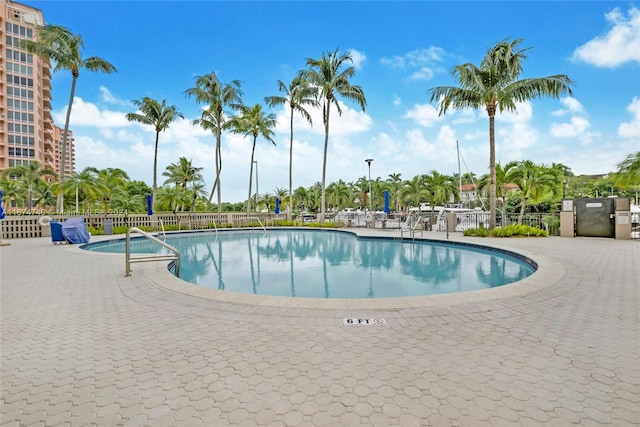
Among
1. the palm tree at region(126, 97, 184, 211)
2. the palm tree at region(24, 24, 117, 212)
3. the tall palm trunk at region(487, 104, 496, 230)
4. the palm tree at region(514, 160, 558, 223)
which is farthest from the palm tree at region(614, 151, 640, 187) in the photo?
the palm tree at region(24, 24, 117, 212)

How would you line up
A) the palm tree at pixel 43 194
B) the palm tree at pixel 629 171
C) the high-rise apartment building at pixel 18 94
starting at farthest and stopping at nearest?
the high-rise apartment building at pixel 18 94 < the palm tree at pixel 43 194 < the palm tree at pixel 629 171

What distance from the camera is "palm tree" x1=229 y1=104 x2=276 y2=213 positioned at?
26.0m

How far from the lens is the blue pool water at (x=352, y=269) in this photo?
675 cm

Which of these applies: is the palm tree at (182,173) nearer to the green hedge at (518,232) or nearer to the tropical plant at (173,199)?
the tropical plant at (173,199)

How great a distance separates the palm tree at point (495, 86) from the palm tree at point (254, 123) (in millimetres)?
15738

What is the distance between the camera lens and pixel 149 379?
245 centimetres

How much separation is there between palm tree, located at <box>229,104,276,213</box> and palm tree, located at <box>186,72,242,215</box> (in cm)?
88

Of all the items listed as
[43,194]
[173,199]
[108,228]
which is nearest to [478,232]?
[108,228]

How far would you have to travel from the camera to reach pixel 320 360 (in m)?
2.72

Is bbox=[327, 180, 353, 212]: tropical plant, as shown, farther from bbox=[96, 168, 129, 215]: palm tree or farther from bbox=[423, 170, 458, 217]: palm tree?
bbox=[96, 168, 129, 215]: palm tree

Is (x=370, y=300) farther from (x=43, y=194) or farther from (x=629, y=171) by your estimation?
(x=43, y=194)

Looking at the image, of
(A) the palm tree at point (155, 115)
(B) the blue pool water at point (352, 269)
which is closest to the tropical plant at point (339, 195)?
(A) the palm tree at point (155, 115)

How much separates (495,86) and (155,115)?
24108 mm

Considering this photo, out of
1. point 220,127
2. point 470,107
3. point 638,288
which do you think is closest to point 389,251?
point 638,288
